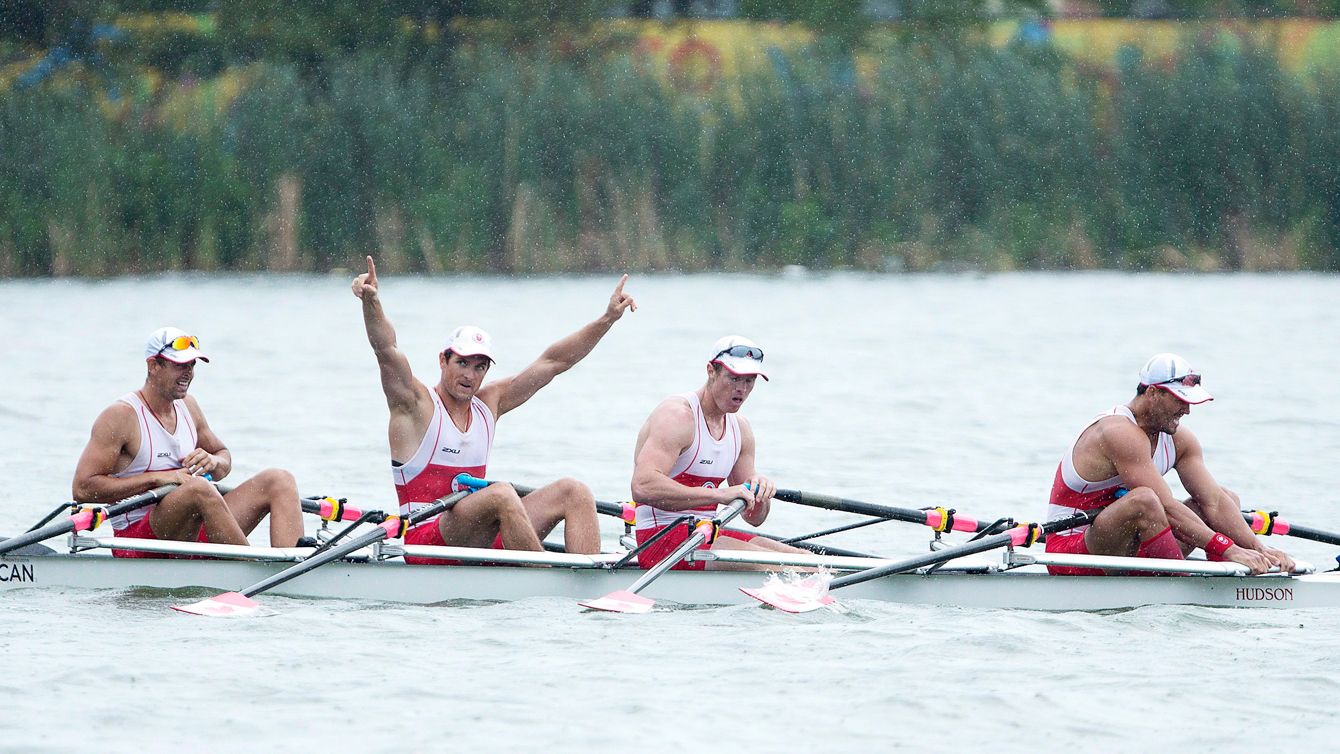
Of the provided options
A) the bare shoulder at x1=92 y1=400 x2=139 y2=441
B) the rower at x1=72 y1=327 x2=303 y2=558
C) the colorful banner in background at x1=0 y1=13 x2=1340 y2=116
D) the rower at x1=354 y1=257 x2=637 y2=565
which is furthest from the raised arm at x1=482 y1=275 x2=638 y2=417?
the colorful banner in background at x1=0 y1=13 x2=1340 y2=116

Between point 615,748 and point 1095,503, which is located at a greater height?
point 1095,503

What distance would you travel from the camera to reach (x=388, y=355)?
7418 mm

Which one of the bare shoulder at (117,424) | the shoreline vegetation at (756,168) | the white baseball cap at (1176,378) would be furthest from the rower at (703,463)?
the shoreline vegetation at (756,168)

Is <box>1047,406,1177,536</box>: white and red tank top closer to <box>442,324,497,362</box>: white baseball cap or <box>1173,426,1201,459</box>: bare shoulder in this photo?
<box>1173,426,1201,459</box>: bare shoulder

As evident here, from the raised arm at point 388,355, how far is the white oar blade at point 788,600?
1.80 m

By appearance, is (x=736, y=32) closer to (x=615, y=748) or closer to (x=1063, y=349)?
(x=1063, y=349)

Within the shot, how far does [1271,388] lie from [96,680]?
14072 millimetres

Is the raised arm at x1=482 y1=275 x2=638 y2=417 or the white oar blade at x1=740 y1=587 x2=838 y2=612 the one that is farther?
the raised arm at x1=482 y1=275 x2=638 y2=417

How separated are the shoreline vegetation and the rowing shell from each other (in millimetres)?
17244

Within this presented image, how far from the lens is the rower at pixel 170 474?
751cm

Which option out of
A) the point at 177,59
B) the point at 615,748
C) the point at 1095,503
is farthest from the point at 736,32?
the point at 615,748

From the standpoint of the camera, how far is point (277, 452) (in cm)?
1368

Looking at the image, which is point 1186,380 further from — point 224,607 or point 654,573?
point 224,607

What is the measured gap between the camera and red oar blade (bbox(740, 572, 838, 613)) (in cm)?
732
